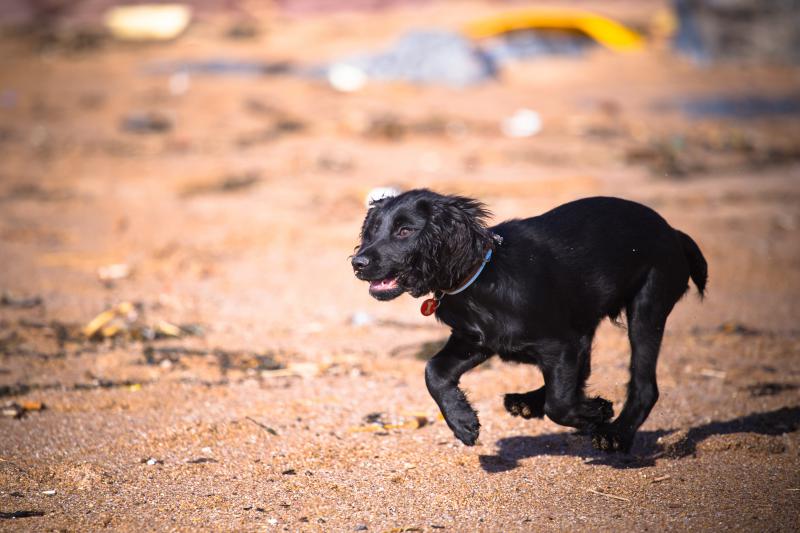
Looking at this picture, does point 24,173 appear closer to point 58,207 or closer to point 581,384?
point 58,207

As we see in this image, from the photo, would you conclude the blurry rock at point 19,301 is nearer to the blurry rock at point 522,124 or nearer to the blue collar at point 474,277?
the blue collar at point 474,277

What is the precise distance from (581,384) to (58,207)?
811cm

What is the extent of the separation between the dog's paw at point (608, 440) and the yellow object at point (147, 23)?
17.2 metres

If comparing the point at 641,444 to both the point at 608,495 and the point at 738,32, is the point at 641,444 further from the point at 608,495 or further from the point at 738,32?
the point at 738,32

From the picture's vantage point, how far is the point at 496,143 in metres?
13.5

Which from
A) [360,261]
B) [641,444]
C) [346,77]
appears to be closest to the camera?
[360,261]

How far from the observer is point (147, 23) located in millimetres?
20750

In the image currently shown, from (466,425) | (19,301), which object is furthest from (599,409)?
(19,301)

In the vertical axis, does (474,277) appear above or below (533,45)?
above

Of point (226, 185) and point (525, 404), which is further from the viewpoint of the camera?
point (226, 185)

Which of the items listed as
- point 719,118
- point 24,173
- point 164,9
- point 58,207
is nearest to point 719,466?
point 58,207

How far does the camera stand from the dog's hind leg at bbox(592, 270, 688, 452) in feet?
16.2

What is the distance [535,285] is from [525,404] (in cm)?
72

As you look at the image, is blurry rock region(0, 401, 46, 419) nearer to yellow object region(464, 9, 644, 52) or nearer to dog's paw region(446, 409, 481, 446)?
dog's paw region(446, 409, 481, 446)
